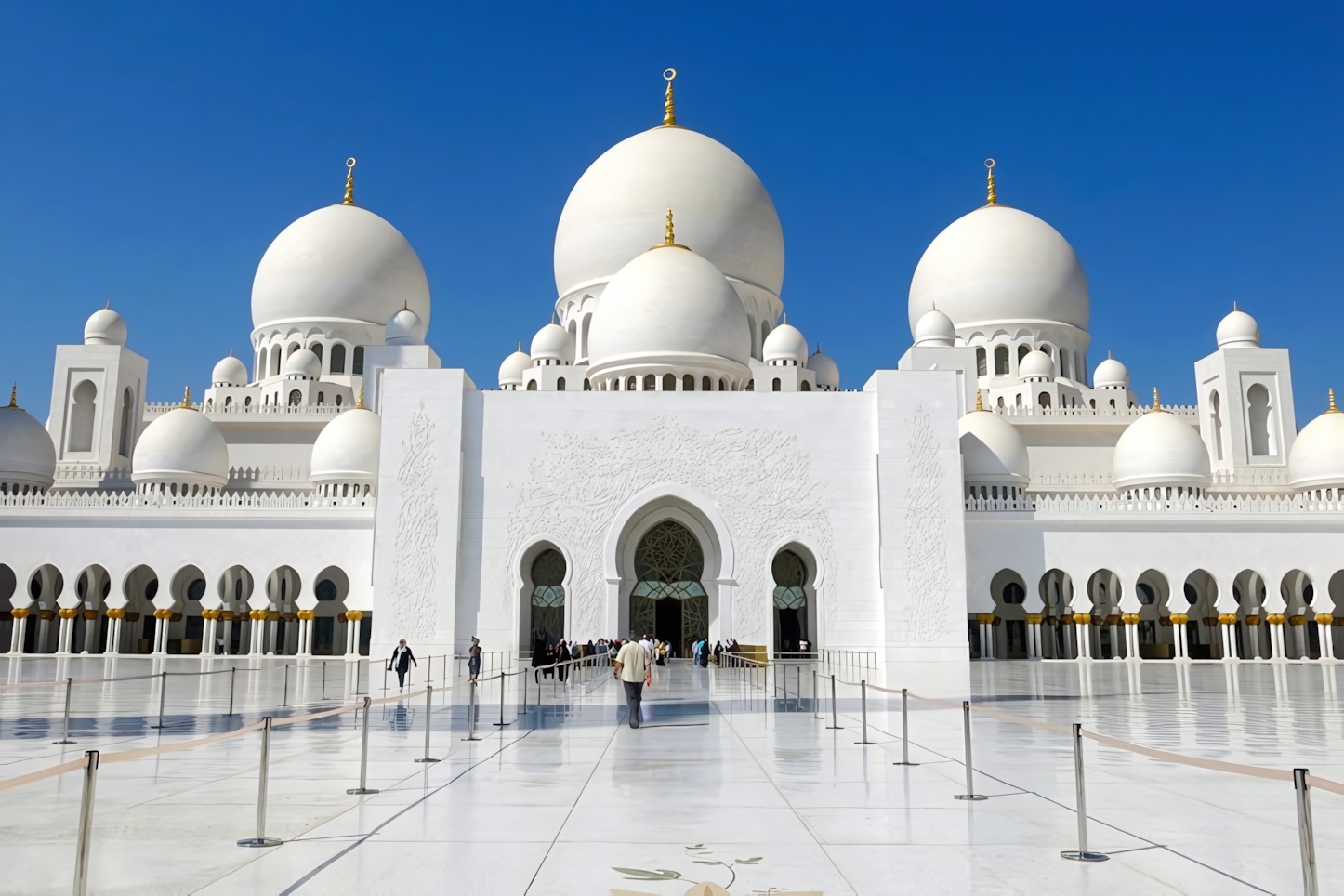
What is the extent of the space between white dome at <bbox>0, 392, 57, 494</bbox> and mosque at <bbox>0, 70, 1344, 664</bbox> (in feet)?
0.23

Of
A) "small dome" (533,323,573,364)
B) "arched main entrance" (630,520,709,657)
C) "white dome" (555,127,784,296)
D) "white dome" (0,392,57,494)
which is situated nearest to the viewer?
"arched main entrance" (630,520,709,657)

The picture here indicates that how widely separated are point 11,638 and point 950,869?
26.3 m

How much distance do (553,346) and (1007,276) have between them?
1276 centimetres

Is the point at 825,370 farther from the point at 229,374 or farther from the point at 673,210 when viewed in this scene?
the point at 229,374

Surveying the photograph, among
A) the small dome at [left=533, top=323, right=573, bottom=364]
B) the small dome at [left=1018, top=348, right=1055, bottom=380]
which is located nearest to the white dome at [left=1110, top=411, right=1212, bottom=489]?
the small dome at [left=1018, top=348, right=1055, bottom=380]

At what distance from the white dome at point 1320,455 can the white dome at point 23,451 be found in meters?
29.3

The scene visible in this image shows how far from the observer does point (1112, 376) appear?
102 feet

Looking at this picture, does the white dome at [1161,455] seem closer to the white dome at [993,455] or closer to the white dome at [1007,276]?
the white dome at [993,455]

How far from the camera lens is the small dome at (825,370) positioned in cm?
2975

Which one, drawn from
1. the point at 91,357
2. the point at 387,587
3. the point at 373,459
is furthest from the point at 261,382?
the point at 387,587

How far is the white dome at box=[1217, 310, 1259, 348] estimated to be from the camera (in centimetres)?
3014

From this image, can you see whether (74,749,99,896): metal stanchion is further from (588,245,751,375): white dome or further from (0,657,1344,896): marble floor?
(588,245,751,375): white dome

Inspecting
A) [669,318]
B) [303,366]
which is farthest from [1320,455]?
[303,366]

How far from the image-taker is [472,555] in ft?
68.7
